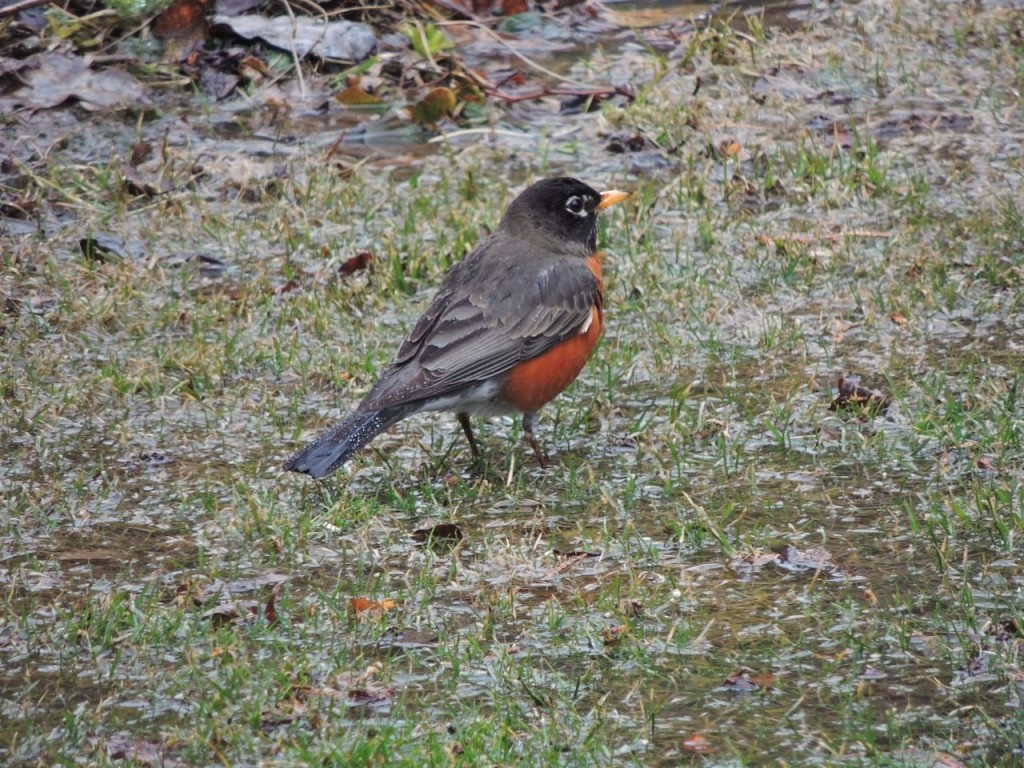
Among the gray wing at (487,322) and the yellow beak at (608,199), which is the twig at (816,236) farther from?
the gray wing at (487,322)

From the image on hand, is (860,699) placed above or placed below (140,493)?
above

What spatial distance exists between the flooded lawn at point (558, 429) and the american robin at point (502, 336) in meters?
0.25

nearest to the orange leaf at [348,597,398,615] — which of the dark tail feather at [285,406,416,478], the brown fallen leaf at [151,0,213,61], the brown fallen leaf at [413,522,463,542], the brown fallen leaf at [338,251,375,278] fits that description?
the brown fallen leaf at [413,522,463,542]

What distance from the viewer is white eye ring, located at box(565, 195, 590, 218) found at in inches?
236

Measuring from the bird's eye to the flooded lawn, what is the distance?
64 cm

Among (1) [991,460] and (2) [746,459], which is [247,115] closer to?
(2) [746,459]

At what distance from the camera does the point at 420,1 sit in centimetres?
963

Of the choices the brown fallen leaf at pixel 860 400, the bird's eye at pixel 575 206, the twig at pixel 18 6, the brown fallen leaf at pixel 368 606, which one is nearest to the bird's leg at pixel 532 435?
the bird's eye at pixel 575 206

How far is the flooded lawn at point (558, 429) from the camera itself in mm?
3768

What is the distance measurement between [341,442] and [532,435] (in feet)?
2.85

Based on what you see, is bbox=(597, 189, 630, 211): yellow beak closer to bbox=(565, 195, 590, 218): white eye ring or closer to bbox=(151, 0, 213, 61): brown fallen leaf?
bbox=(565, 195, 590, 218): white eye ring

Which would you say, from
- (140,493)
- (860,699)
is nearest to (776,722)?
(860,699)

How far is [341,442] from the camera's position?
16.2 ft

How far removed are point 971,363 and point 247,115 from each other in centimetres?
461
